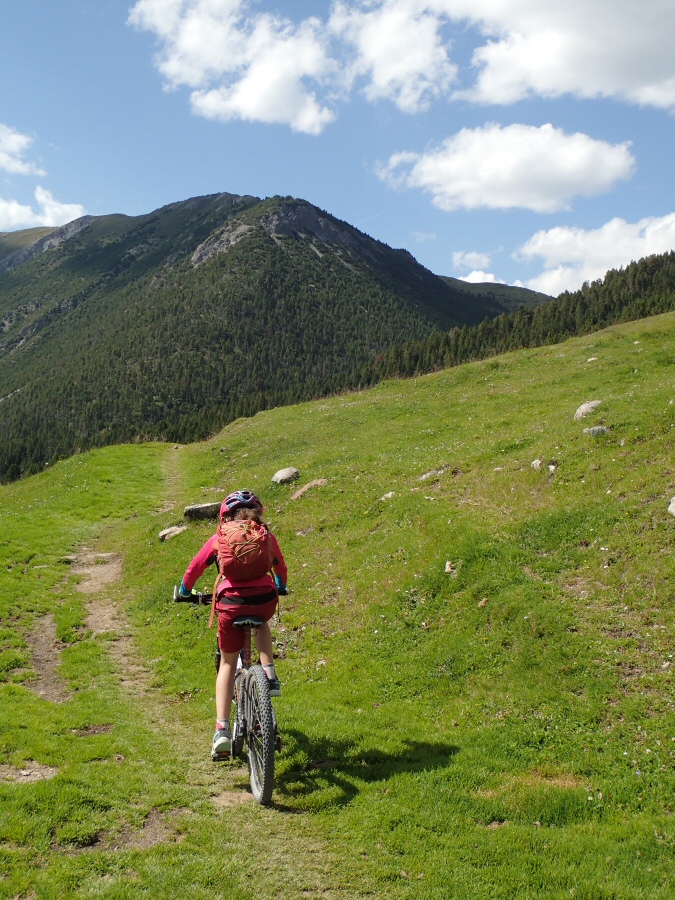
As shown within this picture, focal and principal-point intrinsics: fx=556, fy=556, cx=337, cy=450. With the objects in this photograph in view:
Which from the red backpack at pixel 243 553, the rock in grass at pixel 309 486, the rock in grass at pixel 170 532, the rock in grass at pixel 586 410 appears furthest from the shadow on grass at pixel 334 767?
the rock in grass at pixel 586 410

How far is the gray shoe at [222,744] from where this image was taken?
794cm

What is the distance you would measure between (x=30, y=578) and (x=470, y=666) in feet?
52.7

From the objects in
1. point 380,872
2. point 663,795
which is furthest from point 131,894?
point 663,795

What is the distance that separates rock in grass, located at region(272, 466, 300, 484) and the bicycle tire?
19.4 m

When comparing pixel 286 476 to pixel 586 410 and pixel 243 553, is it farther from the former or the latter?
pixel 243 553

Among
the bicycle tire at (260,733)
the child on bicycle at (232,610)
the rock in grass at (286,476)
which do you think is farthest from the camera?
the rock in grass at (286,476)

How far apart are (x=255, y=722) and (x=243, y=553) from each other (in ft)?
7.65

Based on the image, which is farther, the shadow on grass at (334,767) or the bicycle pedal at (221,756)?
the bicycle pedal at (221,756)

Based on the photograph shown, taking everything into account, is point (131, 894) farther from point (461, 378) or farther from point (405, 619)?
point (461, 378)

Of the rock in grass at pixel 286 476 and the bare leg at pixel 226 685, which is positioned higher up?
the rock in grass at pixel 286 476

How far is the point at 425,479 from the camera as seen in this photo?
21844mm

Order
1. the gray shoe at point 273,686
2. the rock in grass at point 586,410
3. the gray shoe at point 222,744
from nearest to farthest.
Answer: the gray shoe at point 273,686, the gray shoe at point 222,744, the rock in grass at point 586,410

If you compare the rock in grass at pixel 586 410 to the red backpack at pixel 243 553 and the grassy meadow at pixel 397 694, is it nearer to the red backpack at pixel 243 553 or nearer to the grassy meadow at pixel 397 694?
the grassy meadow at pixel 397 694

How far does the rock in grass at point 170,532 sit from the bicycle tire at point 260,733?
16.6 m
